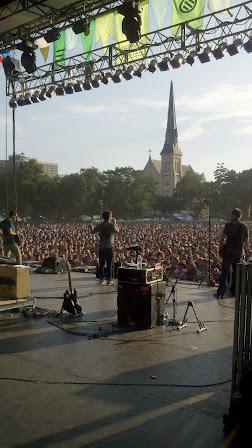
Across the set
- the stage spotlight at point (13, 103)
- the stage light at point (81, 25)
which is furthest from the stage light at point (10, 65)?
the stage light at point (81, 25)

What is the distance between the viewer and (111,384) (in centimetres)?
364

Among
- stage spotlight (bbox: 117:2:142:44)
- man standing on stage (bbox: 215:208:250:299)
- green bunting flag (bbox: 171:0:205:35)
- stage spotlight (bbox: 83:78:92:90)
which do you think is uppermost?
green bunting flag (bbox: 171:0:205:35)

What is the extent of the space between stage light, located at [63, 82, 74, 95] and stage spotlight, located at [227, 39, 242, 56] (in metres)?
5.26

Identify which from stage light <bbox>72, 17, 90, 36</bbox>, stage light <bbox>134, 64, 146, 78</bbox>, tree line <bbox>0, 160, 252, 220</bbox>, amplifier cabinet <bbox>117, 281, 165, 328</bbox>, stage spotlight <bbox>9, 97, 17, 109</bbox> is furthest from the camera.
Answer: tree line <bbox>0, 160, 252, 220</bbox>

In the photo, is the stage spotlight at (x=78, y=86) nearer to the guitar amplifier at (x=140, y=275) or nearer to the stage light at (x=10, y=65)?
the stage light at (x=10, y=65)

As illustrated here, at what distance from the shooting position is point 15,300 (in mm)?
5844

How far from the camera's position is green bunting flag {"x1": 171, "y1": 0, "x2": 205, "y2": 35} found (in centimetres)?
1023

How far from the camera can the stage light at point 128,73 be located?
1251cm

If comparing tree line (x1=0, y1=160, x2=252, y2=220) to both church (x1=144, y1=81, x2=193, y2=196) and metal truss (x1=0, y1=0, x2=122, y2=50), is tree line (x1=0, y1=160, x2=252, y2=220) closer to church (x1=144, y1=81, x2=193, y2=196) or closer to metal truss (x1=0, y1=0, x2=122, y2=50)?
church (x1=144, y1=81, x2=193, y2=196)

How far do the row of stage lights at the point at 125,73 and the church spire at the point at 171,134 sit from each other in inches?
3970

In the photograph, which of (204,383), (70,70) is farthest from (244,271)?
(70,70)

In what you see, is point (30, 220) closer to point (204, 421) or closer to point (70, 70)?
point (70, 70)

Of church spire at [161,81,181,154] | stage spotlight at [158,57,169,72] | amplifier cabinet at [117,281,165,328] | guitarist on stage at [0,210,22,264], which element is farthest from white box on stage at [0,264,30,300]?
church spire at [161,81,181,154]

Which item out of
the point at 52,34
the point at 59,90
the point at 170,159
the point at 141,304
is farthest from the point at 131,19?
the point at 170,159
